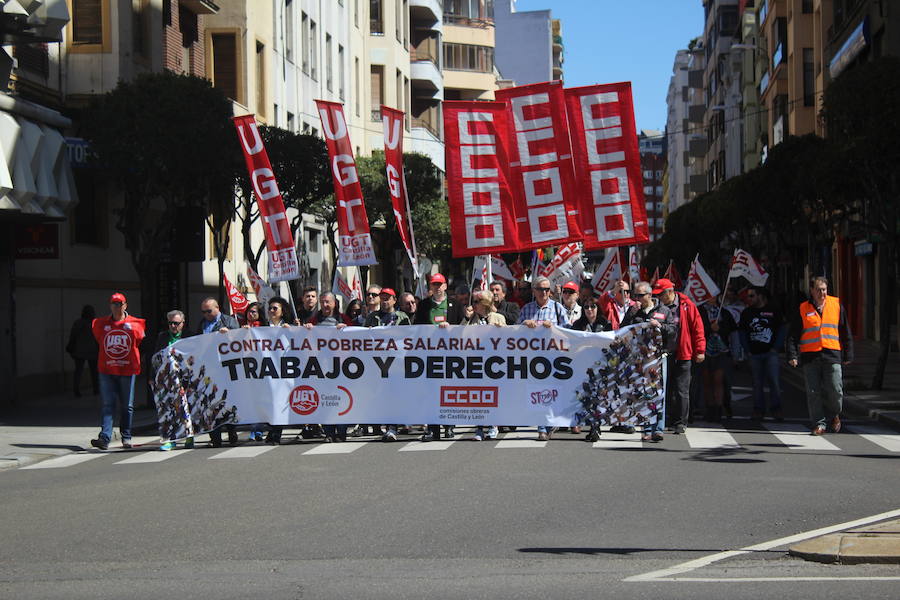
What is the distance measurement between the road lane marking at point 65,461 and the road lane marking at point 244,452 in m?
1.55

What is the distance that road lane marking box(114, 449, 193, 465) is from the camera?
14.4 m

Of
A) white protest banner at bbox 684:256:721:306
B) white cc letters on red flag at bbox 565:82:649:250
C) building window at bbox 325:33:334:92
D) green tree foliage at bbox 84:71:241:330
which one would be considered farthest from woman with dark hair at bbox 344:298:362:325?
building window at bbox 325:33:334:92

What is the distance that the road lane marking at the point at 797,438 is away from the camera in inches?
565

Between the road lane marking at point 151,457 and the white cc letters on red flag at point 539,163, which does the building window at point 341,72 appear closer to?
the white cc letters on red flag at point 539,163

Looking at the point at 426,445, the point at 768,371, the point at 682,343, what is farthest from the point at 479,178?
the point at 426,445

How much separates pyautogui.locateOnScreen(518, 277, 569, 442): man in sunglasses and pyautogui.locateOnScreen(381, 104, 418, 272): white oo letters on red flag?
9.41ft

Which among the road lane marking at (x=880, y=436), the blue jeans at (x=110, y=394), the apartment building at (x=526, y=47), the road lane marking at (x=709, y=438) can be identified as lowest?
the road lane marking at (x=880, y=436)

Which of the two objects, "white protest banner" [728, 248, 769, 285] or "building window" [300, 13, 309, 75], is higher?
"building window" [300, 13, 309, 75]

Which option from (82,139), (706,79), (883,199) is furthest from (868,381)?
(706,79)

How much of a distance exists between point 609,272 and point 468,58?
5460cm

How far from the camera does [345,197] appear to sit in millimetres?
19016

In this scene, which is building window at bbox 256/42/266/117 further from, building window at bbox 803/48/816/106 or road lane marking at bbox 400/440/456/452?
building window at bbox 803/48/816/106

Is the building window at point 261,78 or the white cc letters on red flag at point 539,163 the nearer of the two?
the white cc letters on red flag at point 539,163

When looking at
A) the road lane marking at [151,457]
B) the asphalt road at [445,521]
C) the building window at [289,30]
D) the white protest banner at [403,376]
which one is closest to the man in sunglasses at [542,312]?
the white protest banner at [403,376]
